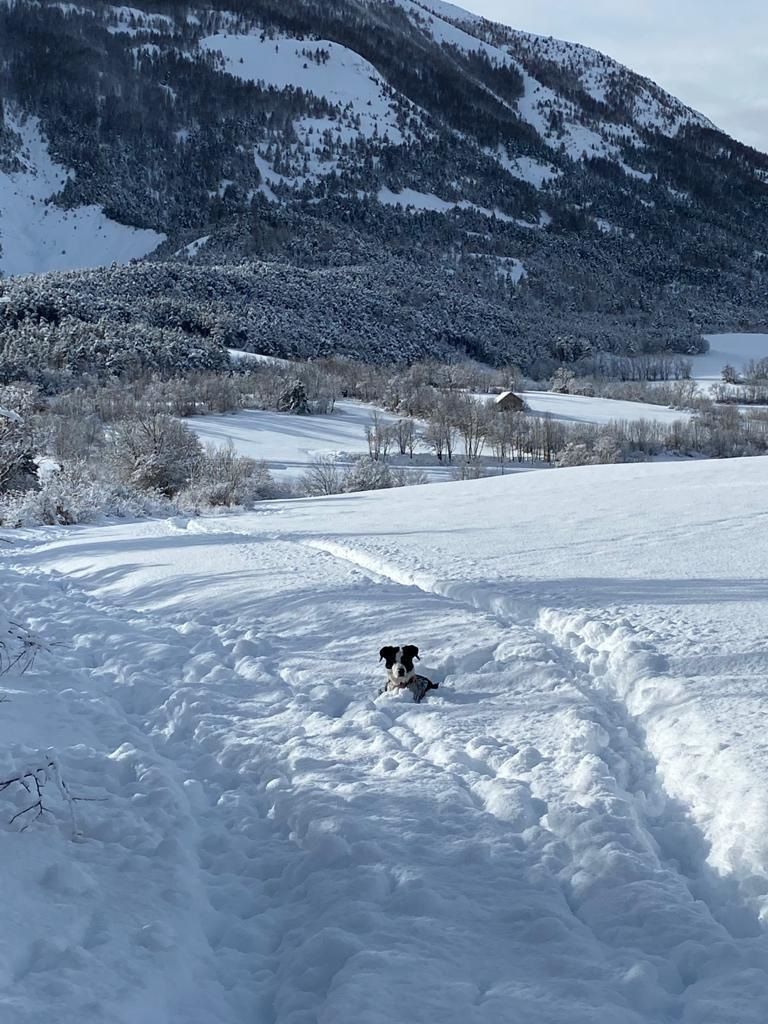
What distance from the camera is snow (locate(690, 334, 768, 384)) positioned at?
90.0 meters

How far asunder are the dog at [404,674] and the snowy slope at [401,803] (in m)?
0.19

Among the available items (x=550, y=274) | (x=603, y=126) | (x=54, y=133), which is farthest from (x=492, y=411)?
(x=603, y=126)

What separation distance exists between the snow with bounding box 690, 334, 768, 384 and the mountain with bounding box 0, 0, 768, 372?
3437 mm

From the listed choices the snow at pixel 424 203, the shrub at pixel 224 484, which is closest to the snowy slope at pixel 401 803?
the shrub at pixel 224 484

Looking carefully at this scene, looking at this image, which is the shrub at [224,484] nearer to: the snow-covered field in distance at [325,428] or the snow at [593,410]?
the snow-covered field in distance at [325,428]

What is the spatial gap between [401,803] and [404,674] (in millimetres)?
1777

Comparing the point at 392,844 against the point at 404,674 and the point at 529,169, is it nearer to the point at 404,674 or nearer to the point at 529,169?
the point at 404,674

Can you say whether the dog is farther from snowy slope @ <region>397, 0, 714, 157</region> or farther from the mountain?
snowy slope @ <region>397, 0, 714, 157</region>

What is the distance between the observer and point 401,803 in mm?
5430

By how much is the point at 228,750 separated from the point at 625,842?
9.83ft

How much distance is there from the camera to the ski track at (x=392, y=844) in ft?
12.3

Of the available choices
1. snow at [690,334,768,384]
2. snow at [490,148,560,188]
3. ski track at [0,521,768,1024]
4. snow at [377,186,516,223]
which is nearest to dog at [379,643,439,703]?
ski track at [0,521,768,1024]

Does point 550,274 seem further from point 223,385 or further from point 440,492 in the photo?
point 440,492

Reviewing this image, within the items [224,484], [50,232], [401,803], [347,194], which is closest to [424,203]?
[347,194]
